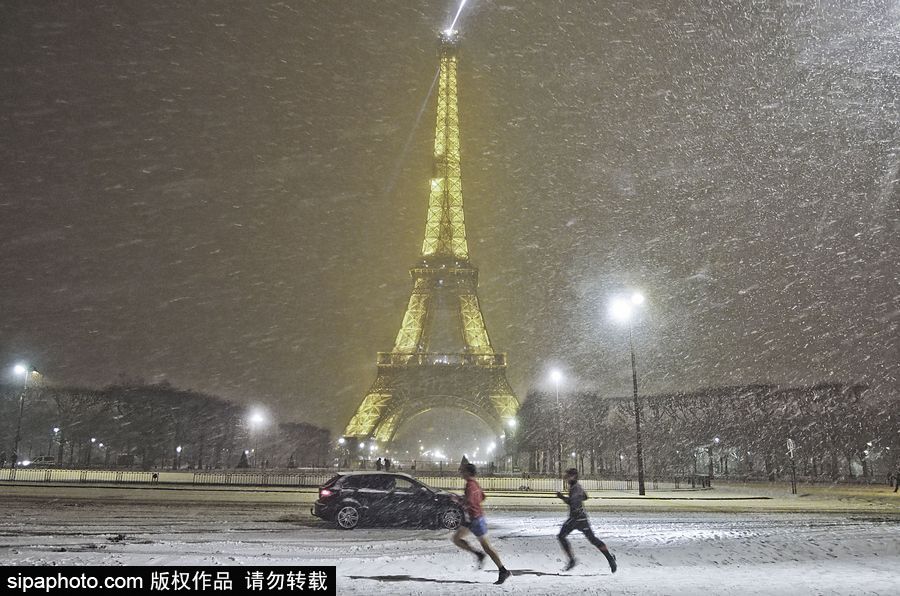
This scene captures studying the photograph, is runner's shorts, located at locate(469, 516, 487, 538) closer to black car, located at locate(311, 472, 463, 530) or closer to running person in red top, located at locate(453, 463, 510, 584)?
running person in red top, located at locate(453, 463, 510, 584)

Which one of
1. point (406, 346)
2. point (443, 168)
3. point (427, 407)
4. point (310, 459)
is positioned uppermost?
point (443, 168)

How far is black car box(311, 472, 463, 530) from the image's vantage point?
15344 mm

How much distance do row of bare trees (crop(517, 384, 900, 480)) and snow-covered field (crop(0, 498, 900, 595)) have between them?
34772 mm

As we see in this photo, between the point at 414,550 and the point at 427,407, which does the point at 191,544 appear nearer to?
the point at 414,550

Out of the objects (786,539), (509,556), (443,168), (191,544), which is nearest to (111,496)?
(191,544)

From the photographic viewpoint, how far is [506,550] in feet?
39.2

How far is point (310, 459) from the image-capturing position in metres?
111

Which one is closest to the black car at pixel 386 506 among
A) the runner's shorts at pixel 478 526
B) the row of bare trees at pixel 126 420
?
the runner's shorts at pixel 478 526

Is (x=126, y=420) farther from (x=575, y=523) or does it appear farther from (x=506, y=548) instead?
(x=575, y=523)

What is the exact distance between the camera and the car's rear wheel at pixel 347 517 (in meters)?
15.1

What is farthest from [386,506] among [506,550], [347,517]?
[506,550]

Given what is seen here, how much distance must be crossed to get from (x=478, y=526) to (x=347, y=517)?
22.7ft

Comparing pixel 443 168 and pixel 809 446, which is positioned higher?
pixel 443 168

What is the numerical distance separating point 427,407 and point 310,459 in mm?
46130
